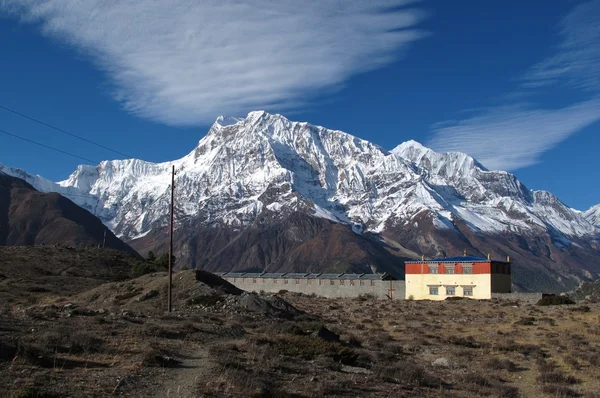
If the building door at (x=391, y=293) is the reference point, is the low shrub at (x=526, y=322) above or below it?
above

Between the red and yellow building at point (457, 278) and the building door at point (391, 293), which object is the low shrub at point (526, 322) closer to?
the red and yellow building at point (457, 278)

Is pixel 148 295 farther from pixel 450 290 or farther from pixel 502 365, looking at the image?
pixel 450 290

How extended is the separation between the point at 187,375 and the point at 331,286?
85.3 meters

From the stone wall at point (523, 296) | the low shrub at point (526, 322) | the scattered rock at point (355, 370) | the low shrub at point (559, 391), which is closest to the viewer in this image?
the low shrub at point (559, 391)

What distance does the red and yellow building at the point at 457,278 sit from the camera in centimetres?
8362

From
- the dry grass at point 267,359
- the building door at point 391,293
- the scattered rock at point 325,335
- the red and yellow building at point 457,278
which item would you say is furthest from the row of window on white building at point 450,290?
the scattered rock at point 325,335

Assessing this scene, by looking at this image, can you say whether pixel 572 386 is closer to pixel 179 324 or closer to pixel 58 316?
pixel 179 324

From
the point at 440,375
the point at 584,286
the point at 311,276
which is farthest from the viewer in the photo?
→ the point at 311,276

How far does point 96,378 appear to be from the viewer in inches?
610

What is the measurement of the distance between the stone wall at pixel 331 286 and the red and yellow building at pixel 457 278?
10.6 ft

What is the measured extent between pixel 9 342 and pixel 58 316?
10181mm

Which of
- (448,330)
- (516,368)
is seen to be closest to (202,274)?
(448,330)

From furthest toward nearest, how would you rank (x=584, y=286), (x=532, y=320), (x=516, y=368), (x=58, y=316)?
(x=584, y=286), (x=532, y=320), (x=58, y=316), (x=516, y=368)

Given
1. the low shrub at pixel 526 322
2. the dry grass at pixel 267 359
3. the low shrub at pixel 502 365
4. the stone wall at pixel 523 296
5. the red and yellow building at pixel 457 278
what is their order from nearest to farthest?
the dry grass at pixel 267 359 < the low shrub at pixel 502 365 < the low shrub at pixel 526 322 < the stone wall at pixel 523 296 < the red and yellow building at pixel 457 278
